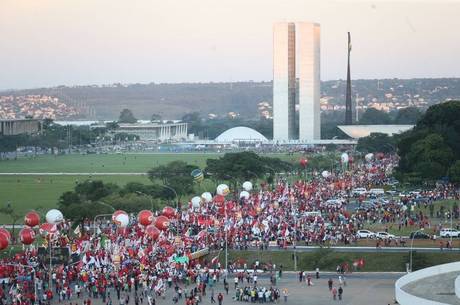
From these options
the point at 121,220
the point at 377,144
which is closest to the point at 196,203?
the point at 121,220

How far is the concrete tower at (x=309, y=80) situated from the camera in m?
123

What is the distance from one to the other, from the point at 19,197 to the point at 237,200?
13222 millimetres

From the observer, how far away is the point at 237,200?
48.8m

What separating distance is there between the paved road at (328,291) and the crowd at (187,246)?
0.92ft

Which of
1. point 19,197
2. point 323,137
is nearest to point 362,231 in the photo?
point 19,197

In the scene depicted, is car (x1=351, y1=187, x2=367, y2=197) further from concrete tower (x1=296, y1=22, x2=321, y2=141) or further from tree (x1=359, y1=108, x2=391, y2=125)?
tree (x1=359, y1=108, x2=391, y2=125)

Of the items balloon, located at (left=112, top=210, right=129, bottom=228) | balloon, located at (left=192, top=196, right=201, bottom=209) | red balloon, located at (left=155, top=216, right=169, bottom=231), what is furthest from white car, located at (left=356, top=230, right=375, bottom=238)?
balloon, located at (left=112, top=210, right=129, bottom=228)

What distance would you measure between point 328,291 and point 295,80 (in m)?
99.8

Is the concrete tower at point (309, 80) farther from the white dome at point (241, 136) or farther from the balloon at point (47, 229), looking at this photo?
the balloon at point (47, 229)

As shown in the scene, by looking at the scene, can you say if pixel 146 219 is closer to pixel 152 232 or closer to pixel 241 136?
pixel 152 232

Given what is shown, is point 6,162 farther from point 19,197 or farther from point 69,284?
point 69,284

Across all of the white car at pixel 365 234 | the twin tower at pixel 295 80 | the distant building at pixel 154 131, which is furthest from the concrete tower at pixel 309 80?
the white car at pixel 365 234

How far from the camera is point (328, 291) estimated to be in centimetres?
2998

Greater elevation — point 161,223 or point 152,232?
point 161,223
